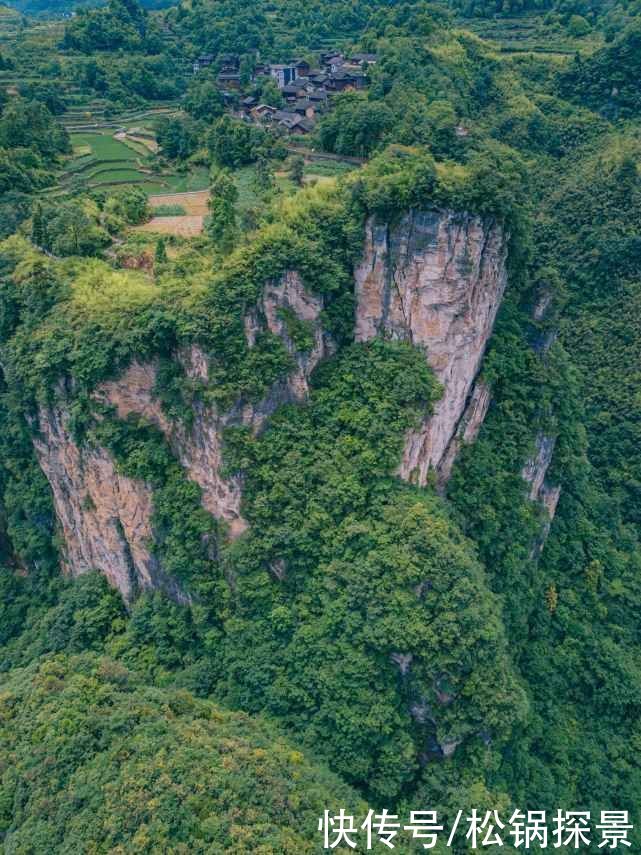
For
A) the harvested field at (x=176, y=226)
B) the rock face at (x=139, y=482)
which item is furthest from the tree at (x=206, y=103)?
the rock face at (x=139, y=482)

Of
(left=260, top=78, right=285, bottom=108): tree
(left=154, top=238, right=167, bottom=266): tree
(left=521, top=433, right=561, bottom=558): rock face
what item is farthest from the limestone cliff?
(left=260, top=78, right=285, bottom=108): tree

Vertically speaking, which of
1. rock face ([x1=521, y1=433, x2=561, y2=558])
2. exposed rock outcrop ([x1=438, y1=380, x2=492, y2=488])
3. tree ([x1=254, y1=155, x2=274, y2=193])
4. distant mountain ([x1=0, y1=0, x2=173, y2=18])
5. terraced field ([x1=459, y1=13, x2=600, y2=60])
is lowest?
rock face ([x1=521, y1=433, x2=561, y2=558])

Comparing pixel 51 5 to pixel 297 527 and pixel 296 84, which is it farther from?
pixel 297 527

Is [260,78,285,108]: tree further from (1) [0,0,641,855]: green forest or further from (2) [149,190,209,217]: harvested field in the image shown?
(2) [149,190,209,217]: harvested field

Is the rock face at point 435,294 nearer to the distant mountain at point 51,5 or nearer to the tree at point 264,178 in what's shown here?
the tree at point 264,178

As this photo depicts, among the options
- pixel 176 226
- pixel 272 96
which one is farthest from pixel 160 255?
pixel 272 96
